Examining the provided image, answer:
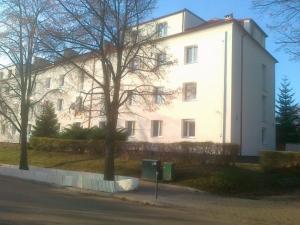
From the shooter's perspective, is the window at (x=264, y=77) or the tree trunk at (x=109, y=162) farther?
the window at (x=264, y=77)

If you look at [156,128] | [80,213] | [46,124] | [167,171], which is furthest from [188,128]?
[80,213]

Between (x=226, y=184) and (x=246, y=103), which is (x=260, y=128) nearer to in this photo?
(x=246, y=103)

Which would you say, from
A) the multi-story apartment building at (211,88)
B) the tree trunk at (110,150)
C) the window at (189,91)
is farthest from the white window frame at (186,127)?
the tree trunk at (110,150)

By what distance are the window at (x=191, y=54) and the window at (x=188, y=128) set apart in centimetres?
472

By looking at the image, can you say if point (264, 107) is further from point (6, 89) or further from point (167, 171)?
point (6, 89)

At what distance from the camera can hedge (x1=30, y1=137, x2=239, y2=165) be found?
24.4 m

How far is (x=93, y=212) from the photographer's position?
12.5m

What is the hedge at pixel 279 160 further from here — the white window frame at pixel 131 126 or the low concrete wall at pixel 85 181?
the white window frame at pixel 131 126

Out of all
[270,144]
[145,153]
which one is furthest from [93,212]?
[270,144]

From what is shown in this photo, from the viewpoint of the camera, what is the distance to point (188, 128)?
34.7 m

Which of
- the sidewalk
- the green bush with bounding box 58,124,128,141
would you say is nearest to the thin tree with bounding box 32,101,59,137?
the green bush with bounding box 58,124,128,141

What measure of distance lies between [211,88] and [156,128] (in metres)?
6.21

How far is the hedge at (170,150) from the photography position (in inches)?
959

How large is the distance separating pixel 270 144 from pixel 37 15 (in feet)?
78.1
